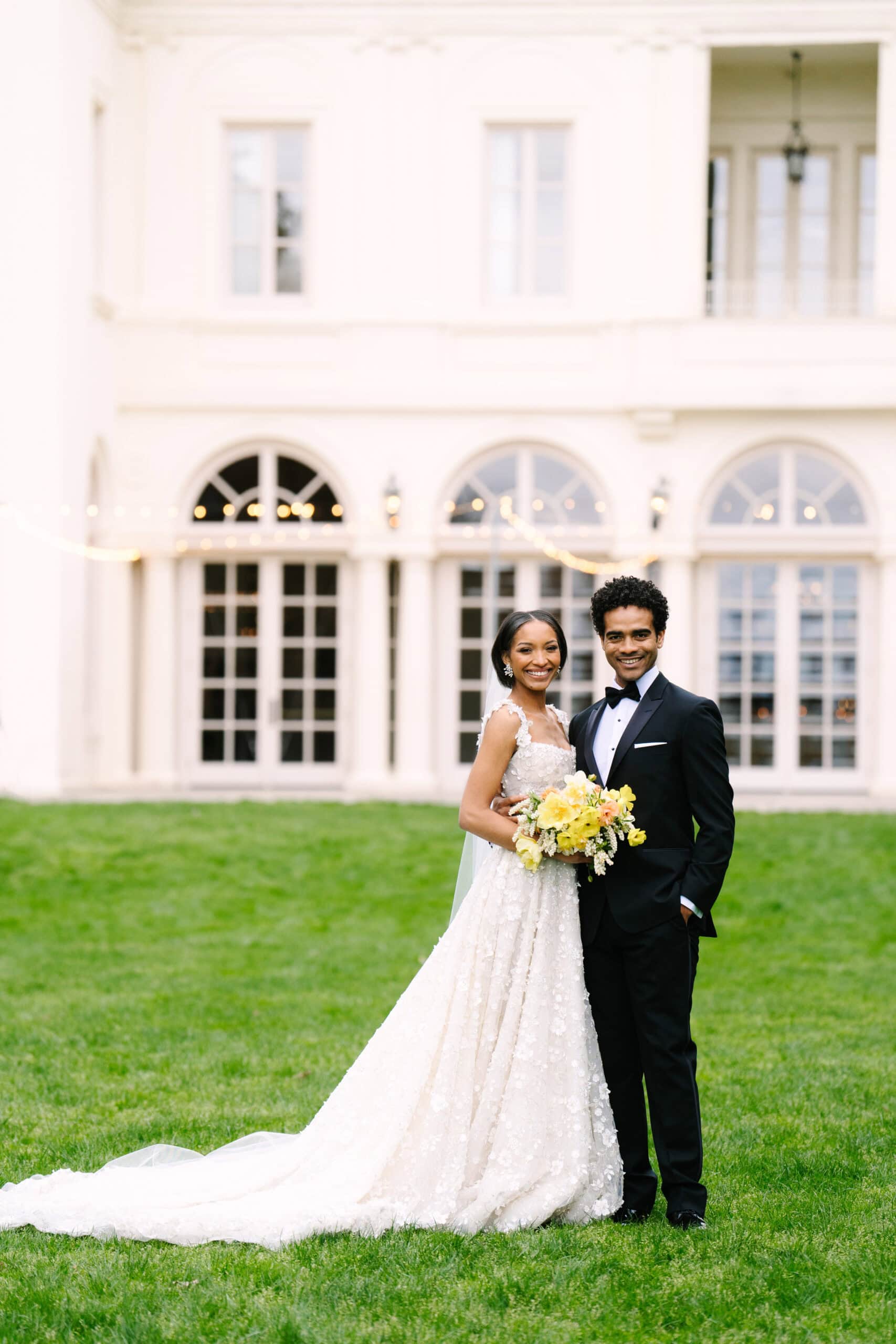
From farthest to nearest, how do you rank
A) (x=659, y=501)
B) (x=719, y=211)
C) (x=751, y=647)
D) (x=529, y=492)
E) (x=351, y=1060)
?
1. (x=719, y=211)
2. (x=751, y=647)
3. (x=529, y=492)
4. (x=659, y=501)
5. (x=351, y=1060)

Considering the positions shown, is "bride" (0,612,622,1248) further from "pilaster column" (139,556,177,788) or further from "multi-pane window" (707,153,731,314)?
"multi-pane window" (707,153,731,314)

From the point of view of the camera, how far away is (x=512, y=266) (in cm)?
1778

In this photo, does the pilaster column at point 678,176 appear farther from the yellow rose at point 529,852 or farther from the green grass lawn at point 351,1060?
the yellow rose at point 529,852

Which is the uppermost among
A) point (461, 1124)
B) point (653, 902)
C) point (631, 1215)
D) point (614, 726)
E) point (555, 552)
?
point (555, 552)

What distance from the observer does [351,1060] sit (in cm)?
730

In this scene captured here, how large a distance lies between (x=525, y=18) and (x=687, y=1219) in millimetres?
15082

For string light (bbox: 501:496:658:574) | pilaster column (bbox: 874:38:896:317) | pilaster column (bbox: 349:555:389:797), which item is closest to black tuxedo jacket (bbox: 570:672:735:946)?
string light (bbox: 501:496:658:574)

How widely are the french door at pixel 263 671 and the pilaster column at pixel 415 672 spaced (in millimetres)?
763

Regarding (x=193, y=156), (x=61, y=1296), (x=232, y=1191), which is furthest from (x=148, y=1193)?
(x=193, y=156)

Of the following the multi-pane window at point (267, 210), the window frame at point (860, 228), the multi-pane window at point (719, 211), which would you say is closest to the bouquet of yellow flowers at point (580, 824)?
the multi-pane window at point (267, 210)

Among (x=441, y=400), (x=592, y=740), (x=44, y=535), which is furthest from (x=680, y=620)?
(x=592, y=740)

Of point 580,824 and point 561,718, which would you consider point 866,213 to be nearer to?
point 561,718

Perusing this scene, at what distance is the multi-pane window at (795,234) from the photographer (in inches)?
725

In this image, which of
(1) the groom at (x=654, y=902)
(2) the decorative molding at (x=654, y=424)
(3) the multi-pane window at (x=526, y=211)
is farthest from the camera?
(3) the multi-pane window at (x=526, y=211)
